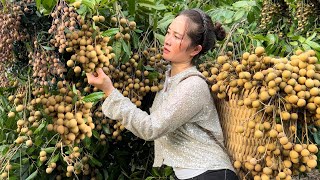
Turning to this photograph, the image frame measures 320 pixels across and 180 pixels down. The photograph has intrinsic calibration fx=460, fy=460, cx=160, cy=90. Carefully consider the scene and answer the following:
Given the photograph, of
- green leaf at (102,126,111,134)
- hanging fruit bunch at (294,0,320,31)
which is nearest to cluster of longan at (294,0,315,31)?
hanging fruit bunch at (294,0,320,31)

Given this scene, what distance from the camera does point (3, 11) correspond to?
1.44 metres

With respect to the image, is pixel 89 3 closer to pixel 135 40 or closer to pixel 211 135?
pixel 135 40

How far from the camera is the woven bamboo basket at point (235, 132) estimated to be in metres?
1.45

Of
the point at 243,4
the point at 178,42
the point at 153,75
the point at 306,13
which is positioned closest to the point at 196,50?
the point at 178,42

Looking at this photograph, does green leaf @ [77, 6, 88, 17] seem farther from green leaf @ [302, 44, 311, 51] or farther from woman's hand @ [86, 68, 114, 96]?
green leaf @ [302, 44, 311, 51]

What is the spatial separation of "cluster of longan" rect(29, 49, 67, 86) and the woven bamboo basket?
55 centimetres

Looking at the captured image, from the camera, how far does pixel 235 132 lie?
1.53 meters

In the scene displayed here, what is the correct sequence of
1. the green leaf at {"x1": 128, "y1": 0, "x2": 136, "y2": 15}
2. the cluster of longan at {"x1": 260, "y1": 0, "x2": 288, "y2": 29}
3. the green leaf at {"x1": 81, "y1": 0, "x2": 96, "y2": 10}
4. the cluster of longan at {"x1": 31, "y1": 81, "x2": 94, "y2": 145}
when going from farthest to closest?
the cluster of longan at {"x1": 260, "y1": 0, "x2": 288, "y2": 29}, the green leaf at {"x1": 128, "y1": 0, "x2": 136, "y2": 15}, the green leaf at {"x1": 81, "y1": 0, "x2": 96, "y2": 10}, the cluster of longan at {"x1": 31, "y1": 81, "x2": 94, "y2": 145}

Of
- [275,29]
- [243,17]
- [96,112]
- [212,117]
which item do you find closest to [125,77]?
[96,112]

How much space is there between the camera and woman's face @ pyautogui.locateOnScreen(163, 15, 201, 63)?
1.58m

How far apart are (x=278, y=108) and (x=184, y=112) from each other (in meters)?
0.29

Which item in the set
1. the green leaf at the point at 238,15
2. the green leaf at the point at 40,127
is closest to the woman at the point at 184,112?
the green leaf at the point at 40,127

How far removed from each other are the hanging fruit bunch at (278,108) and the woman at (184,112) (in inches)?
4.3

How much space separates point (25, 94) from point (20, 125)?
10 centimetres
